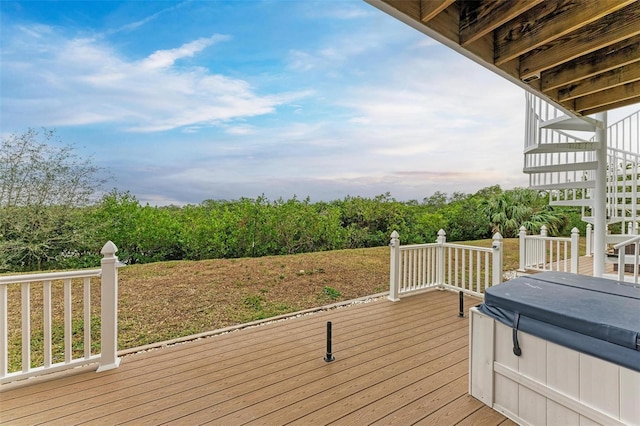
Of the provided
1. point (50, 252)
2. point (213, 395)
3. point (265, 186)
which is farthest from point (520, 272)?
point (50, 252)

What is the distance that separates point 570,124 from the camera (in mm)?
4074

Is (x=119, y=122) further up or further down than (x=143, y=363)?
further up

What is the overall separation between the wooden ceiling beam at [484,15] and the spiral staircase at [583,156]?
2765mm

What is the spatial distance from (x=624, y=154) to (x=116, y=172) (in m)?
9.11

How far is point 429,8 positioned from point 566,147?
3906 mm

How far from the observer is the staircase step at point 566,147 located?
4207mm

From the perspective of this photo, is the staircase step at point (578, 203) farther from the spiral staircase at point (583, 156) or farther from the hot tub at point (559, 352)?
the hot tub at point (559, 352)

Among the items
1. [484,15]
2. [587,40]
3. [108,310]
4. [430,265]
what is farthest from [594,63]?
[108,310]

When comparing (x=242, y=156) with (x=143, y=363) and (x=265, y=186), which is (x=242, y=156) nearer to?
(x=265, y=186)

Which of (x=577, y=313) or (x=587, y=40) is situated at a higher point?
(x=587, y=40)

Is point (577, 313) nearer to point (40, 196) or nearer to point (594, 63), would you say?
point (594, 63)

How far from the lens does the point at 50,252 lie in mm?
Result: 5344

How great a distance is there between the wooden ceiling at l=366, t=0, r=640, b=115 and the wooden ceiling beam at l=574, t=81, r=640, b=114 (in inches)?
1.6

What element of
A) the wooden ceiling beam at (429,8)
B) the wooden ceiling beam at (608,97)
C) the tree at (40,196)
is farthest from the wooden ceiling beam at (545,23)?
the tree at (40,196)
